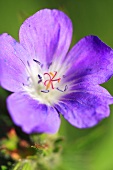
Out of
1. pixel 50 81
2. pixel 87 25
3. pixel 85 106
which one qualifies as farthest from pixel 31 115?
pixel 87 25

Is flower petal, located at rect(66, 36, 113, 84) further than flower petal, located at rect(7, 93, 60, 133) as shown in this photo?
Yes

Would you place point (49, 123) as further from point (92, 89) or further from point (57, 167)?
point (57, 167)

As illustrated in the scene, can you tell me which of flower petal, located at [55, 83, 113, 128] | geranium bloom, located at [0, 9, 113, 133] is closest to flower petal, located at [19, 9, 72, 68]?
geranium bloom, located at [0, 9, 113, 133]

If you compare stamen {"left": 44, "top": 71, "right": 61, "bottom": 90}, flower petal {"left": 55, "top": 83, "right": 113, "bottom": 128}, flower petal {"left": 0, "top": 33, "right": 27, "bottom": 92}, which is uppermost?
flower petal {"left": 0, "top": 33, "right": 27, "bottom": 92}

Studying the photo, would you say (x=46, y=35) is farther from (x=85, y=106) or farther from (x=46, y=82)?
(x=85, y=106)

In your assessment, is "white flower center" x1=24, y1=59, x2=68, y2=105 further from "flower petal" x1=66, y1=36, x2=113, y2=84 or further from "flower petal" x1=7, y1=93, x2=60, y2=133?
"flower petal" x1=7, y1=93, x2=60, y2=133

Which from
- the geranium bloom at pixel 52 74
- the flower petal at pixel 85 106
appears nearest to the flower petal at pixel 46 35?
the geranium bloom at pixel 52 74
